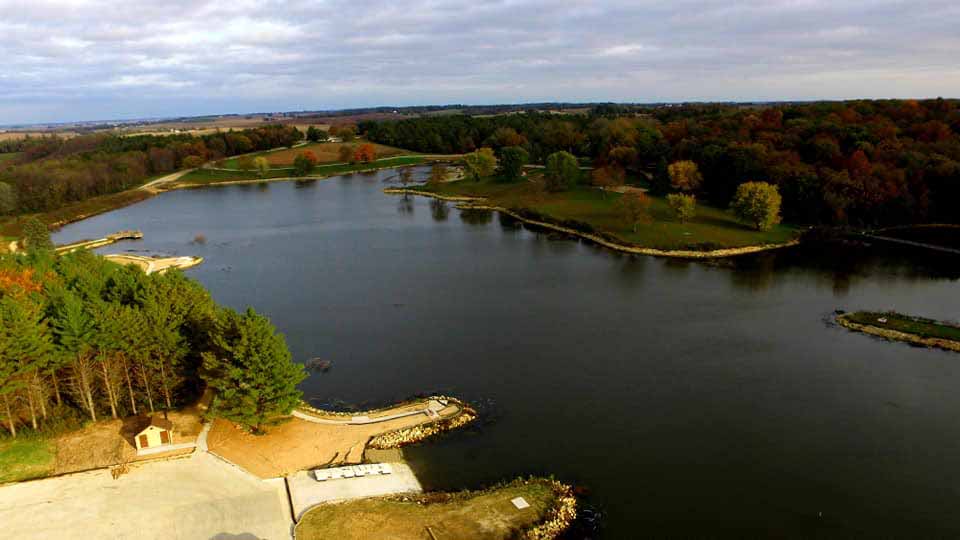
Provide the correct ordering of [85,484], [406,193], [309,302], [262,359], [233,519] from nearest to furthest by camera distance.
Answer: [233,519] → [85,484] → [262,359] → [309,302] → [406,193]

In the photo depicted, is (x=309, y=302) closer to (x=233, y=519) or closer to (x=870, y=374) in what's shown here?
(x=233, y=519)

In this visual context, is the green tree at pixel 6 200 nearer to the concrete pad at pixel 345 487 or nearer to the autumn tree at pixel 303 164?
the autumn tree at pixel 303 164

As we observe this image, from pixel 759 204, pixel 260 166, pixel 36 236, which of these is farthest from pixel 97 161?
pixel 759 204

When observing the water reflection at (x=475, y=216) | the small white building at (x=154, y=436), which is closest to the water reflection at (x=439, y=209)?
the water reflection at (x=475, y=216)

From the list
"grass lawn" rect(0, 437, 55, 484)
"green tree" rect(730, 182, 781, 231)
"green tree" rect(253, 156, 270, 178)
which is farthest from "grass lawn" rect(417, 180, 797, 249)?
"green tree" rect(253, 156, 270, 178)

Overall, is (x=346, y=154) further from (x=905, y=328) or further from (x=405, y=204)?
(x=905, y=328)

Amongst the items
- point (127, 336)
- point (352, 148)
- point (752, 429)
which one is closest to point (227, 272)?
point (127, 336)
